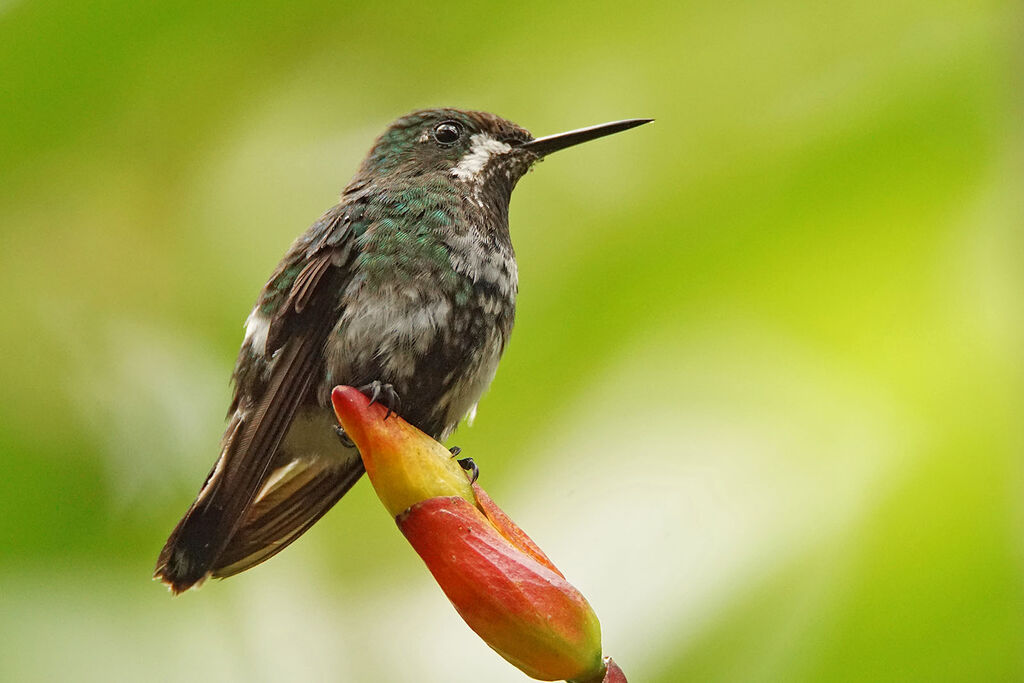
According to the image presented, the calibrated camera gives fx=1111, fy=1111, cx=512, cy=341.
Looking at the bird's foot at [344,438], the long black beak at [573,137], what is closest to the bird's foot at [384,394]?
the bird's foot at [344,438]

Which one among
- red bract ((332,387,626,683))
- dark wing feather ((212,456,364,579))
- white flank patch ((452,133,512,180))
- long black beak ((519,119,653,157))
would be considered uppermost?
long black beak ((519,119,653,157))

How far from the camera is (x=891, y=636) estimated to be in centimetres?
156

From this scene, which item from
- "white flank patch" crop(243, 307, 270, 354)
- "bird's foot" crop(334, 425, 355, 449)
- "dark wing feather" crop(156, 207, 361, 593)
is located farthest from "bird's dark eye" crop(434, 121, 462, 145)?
"bird's foot" crop(334, 425, 355, 449)

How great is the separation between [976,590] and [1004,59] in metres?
0.71

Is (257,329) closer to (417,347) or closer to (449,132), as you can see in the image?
(417,347)

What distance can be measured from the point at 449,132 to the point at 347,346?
86 centimetres

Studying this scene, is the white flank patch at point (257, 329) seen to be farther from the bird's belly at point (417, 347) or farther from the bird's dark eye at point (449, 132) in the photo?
the bird's dark eye at point (449, 132)

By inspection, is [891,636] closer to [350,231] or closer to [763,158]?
[763,158]

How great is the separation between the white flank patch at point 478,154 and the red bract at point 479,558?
1.31 m

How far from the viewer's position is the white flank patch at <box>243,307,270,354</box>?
98.6 inches

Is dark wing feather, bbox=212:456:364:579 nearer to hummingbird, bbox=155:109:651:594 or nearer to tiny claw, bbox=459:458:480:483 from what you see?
hummingbird, bbox=155:109:651:594

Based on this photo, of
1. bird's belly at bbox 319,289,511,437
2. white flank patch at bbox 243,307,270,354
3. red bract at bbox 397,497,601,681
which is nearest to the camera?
red bract at bbox 397,497,601,681

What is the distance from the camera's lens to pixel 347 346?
236 cm

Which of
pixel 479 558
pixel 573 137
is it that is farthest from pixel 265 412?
pixel 573 137
